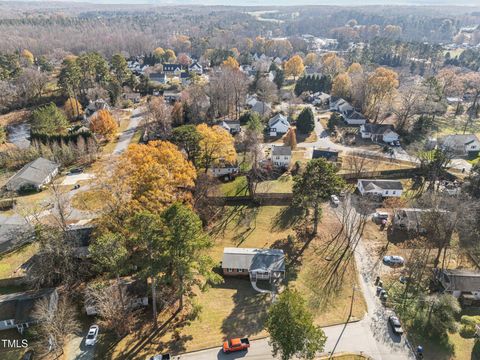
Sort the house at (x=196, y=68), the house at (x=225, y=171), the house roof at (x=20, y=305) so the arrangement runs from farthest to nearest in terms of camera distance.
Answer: the house at (x=196, y=68) < the house at (x=225, y=171) < the house roof at (x=20, y=305)

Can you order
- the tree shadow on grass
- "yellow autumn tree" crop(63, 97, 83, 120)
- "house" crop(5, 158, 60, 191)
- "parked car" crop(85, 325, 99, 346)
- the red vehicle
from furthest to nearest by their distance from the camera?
1. "yellow autumn tree" crop(63, 97, 83, 120)
2. "house" crop(5, 158, 60, 191)
3. the tree shadow on grass
4. "parked car" crop(85, 325, 99, 346)
5. the red vehicle

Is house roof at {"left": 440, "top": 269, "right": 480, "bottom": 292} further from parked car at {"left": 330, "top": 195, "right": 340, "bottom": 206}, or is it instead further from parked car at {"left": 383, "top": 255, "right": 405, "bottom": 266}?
parked car at {"left": 330, "top": 195, "right": 340, "bottom": 206}

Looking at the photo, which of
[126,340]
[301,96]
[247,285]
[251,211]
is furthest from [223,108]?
[126,340]

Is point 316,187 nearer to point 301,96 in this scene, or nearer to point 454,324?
point 454,324

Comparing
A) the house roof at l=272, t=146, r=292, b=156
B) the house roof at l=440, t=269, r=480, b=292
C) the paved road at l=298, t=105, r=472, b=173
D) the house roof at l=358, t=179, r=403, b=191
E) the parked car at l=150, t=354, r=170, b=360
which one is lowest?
the parked car at l=150, t=354, r=170, b=360

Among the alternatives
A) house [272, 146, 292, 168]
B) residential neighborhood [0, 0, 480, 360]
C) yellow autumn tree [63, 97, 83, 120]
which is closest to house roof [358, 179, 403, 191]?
residential neighborhood [0, 0, 480, 360]

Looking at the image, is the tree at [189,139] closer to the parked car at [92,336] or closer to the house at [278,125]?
the parked car at [92,336]

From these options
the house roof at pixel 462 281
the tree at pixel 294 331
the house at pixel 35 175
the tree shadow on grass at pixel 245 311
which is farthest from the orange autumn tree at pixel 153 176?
the house roof at pixel 462 281
